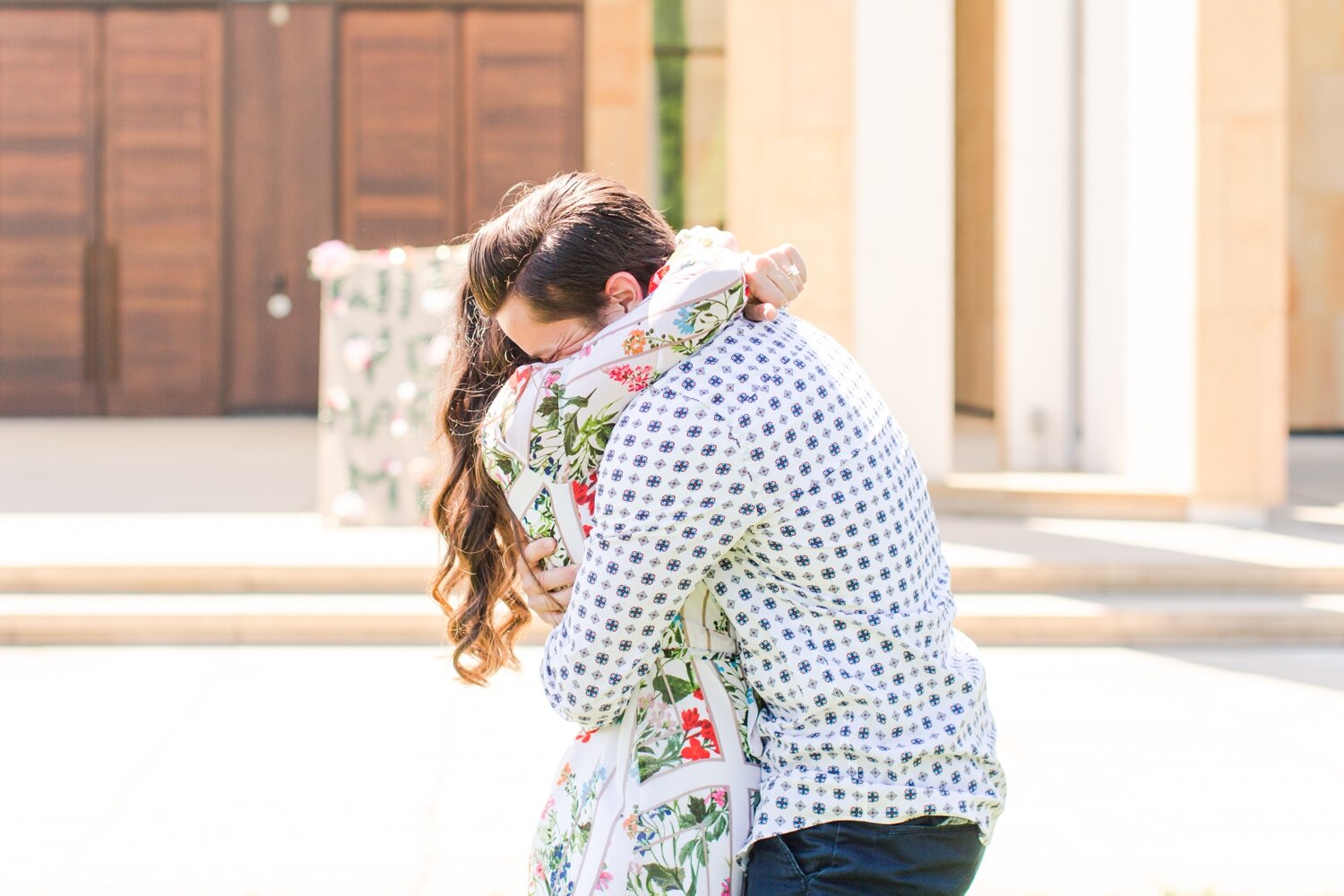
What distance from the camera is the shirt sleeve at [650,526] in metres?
1.41

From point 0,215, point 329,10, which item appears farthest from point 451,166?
point 0,215

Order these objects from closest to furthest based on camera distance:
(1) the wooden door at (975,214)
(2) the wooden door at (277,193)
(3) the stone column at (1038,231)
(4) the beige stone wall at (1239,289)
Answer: (4) the beige stone wall at (1239,289), (3) the stone column at (1038,231), (1) the wooden door at (975,214), (2) the wooden door at (277,193)

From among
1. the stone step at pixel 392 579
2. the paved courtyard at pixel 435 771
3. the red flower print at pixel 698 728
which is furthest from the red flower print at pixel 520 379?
the stone step at pixel 392 579

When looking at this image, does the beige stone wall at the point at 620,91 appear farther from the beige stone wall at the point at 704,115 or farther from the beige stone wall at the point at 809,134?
the beige stone wall at the point at 809,134

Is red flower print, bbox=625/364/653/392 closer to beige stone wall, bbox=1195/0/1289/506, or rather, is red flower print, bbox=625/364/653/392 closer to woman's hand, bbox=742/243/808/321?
woman's hand, bbox=742/243/808/321

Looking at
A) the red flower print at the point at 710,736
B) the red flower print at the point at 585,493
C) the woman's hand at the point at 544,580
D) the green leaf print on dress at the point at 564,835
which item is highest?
the red flower print at the point at 585,493

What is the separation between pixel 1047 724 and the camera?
13.8ft

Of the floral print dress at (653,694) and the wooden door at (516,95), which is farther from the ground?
the wooden door at (516,95)

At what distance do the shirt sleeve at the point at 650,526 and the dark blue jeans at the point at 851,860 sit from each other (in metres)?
0.23

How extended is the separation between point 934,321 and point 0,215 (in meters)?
7.84

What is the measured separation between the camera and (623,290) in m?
1.58

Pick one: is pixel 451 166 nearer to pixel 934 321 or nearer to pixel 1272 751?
pixel 934 321

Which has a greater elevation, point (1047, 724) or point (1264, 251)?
point (1264, 251)

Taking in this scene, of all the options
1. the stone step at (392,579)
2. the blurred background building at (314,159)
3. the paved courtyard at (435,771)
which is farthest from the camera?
the blurred background building at (314,159)
